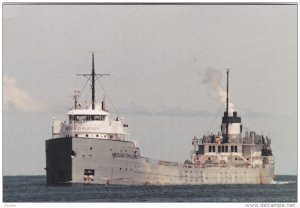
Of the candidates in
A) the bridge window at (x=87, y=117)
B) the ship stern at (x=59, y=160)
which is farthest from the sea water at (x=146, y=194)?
the bridge window at (x=87, y=117)

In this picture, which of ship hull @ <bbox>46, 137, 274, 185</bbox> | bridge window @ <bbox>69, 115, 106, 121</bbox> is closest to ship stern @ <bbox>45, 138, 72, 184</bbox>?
ship hull @ <bbox>46, 137, 274, 185</bbox>

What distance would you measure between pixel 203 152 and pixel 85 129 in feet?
60.3

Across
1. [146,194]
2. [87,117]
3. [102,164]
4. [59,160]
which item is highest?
[87,117]

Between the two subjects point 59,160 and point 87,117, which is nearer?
point 87,117

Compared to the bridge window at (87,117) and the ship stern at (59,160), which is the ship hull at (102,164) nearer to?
the ship stern at (59,160)

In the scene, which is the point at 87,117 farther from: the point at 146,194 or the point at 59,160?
the point at 146,194

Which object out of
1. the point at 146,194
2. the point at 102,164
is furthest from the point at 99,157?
the point at 146,194

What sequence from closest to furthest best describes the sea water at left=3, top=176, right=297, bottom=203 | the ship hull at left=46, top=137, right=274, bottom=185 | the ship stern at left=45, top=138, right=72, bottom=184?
the sea water at left=3, top=176, right=297, bottom=203, the ship hull at left=46, top=137, right=274, bottom=185, the ship stern at left=45, top=138, right=72, bottom=184

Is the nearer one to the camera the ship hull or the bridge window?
the ship hull

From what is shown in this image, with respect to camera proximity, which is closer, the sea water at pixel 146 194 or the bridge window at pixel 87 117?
the sea water at pixel 146 194

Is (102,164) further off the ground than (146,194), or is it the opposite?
(102,164)

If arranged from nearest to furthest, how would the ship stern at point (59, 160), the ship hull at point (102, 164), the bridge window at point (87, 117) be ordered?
1. the ship hull at point (102, 164)
2. the ship stern at point (59, 160)
3. the bridge window at point (87, 117)

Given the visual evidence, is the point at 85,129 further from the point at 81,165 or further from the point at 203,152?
the point at 203,152

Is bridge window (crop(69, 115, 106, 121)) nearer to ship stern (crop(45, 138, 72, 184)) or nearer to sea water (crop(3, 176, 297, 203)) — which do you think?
ship stern (crop(45, 138, 72, 184))
